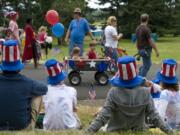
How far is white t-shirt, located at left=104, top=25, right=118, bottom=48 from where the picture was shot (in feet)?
49.7

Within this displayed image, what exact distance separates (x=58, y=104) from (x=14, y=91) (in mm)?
756

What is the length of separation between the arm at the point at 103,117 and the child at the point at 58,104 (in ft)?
3.25

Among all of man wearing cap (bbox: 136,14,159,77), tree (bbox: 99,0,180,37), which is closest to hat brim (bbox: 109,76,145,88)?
man wearing cap (bbox: 136,14,159,77)

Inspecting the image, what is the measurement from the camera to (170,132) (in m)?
5.66

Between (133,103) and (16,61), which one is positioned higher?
(16,61)

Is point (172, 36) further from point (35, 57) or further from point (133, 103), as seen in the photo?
point (133, 103)

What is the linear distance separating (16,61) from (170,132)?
74.7 inches

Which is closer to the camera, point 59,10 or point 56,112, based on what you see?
point 56,112

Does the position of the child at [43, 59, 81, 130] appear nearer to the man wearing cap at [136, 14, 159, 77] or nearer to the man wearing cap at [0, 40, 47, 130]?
the man wearing cap at [0, 40, 47, 130]

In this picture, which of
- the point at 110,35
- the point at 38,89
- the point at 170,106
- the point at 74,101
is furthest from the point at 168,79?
the point at 110,35

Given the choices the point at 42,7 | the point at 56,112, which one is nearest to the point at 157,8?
the point at 42,7

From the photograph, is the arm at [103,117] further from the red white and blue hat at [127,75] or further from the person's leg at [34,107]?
the person's leg at [34,107]

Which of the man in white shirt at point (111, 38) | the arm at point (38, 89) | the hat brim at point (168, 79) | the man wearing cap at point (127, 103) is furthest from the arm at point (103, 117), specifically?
the man in white shirt at point (111, 38)

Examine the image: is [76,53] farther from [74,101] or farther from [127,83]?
[127,83]
